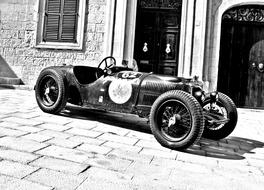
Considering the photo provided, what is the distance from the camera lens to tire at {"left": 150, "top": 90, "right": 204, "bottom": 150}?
10.2 feet

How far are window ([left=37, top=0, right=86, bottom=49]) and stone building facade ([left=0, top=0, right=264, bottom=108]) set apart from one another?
0.13ft

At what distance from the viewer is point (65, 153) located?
2748 mm

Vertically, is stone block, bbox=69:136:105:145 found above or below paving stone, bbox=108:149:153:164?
above

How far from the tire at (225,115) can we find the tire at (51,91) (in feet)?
7.32

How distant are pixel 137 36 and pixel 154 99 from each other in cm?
606

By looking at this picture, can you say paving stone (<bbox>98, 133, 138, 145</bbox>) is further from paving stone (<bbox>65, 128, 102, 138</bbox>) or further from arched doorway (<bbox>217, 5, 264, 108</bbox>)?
arched doorway (<bbox>217, 5, 264, 108</bbox>)

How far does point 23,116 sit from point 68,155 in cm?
205

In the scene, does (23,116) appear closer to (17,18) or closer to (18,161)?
(18,161)

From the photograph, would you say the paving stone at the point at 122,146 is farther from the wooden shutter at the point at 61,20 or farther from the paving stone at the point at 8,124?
the wooden shutter at the point at 61,20

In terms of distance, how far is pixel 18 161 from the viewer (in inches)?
93.2

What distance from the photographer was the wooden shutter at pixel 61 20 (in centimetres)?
959

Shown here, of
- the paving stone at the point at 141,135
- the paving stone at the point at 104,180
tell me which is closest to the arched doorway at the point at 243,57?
the paving stone at the point at 141,135

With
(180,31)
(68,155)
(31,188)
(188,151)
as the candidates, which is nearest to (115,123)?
(188,151)

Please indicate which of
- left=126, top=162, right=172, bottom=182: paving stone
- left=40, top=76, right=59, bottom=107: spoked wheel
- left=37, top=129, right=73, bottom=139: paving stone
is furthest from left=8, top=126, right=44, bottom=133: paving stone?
left=126, top=162, right=172, bottom=182: paving stone
